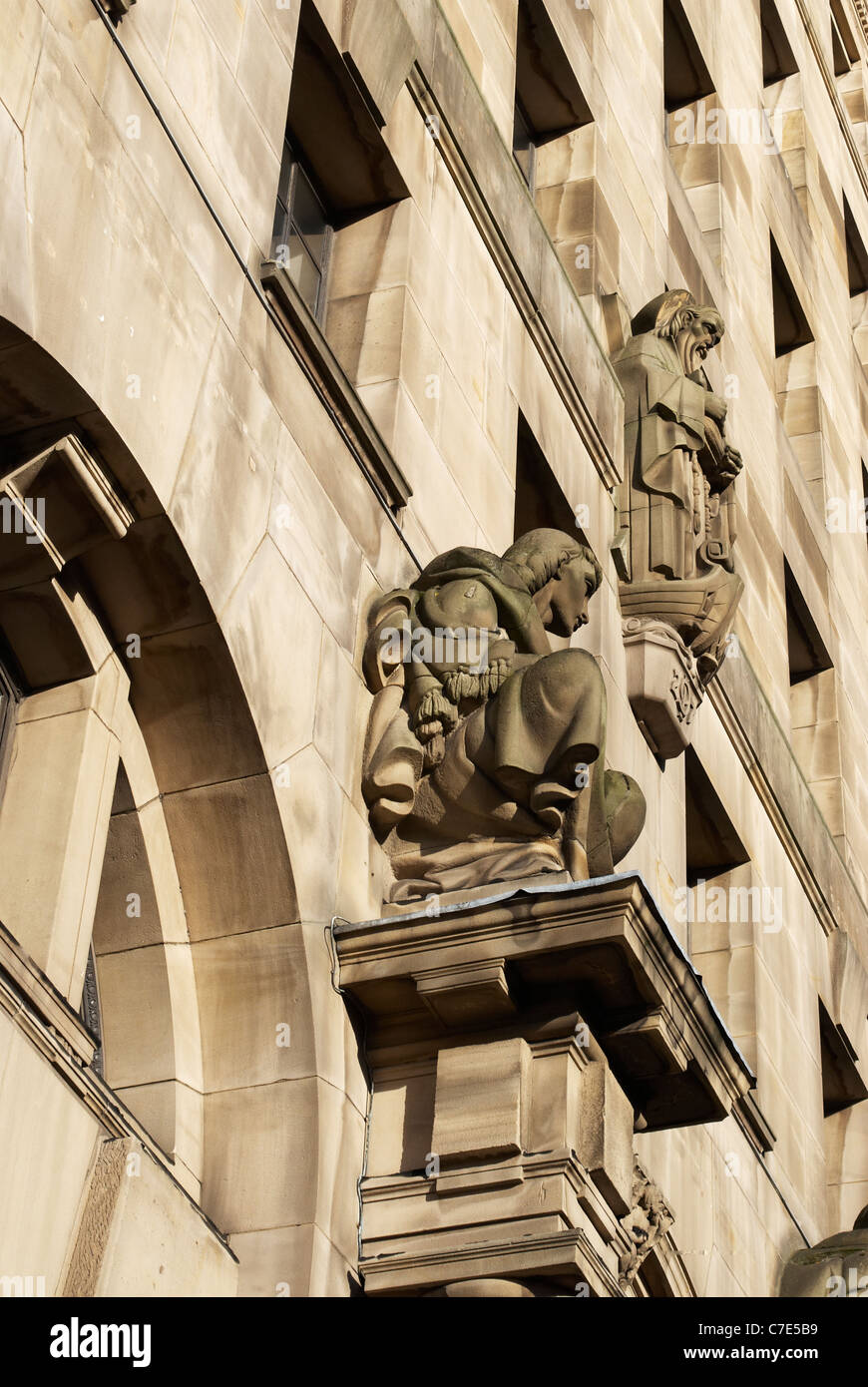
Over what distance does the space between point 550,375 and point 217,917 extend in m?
6.27

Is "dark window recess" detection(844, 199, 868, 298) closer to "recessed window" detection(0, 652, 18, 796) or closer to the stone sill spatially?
the stone sill

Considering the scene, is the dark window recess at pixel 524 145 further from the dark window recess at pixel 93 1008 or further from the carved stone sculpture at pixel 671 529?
the dark window recess at pixel 93 1008

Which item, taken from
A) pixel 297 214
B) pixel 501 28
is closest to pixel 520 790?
pixel 297 214

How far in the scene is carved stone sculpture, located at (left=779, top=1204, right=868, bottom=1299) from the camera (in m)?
16.1

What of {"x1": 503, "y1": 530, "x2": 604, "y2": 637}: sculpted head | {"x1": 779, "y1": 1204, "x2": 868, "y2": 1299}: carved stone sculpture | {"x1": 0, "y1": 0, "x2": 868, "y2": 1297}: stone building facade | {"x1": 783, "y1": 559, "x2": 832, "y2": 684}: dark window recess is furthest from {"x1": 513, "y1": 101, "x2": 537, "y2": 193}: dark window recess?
{"x1": 779, "y1": 1204, "x2": 868, "y2": 1299}: carved stone sculpture

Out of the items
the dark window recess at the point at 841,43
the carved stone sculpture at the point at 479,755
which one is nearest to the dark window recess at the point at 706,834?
the carved stone sculpture at the point at 479,755

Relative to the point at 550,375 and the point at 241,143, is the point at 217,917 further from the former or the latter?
the point at 550,375

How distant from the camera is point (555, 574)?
11820mm

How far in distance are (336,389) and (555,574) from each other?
1586mm

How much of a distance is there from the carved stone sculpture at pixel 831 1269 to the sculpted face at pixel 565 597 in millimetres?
6202

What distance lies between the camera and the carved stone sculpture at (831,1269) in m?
16.1

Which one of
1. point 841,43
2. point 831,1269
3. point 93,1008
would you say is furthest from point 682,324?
point 841,43

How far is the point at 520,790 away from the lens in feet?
34.9

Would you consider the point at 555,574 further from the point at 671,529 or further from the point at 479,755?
the point at 671,529
